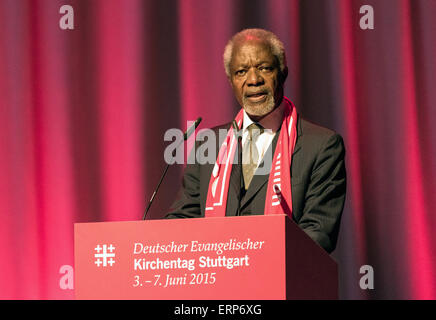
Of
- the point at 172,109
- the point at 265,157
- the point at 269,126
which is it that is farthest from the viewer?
the point at 172,109

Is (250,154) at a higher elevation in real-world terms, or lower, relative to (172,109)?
lower

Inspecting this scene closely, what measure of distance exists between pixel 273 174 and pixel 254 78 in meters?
0.41

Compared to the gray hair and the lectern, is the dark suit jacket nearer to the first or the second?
the gray hair

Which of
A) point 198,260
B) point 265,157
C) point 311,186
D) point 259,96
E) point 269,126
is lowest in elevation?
point 198,260

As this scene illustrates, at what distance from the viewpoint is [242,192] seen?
3.00 m

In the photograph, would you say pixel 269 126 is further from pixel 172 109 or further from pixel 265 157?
pixel 172 109

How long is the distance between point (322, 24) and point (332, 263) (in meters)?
1.61

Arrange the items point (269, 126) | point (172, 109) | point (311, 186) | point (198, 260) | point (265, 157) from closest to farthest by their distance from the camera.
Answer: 1. point (198, 260)
2. point (311, 186)
3. point (265, 157)
4. point (269, 126)
5. point (172, 109)

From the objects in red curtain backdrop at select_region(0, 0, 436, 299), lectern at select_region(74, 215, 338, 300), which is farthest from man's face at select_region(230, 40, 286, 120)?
lectern at select_region(74, 215, 338, 300)

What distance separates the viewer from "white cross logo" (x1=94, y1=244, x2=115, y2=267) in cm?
215

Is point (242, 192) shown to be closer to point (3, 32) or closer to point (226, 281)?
point (226, 281)

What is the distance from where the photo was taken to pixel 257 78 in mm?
3035

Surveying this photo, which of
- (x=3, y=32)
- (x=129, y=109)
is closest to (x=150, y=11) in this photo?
(x=129, y=109)

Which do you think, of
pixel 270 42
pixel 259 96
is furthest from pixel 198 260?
pixel 270 42
